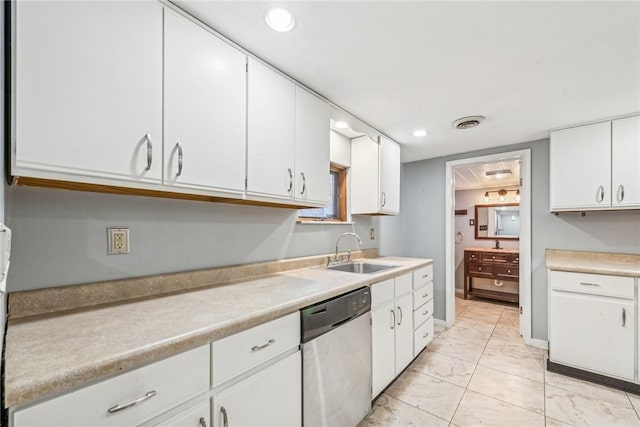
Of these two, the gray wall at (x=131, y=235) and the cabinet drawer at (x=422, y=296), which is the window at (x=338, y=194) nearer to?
the gray wall at (x=131, y=235)

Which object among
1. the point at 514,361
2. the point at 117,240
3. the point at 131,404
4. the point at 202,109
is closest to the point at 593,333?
the point at 514,361

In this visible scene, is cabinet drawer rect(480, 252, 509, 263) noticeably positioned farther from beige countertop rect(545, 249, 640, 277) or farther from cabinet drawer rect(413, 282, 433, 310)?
cabinet drawer rect(413, 282, 433, 310)

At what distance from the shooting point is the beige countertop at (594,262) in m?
2.18

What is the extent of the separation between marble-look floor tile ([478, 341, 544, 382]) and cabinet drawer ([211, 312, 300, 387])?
2178 millimetres

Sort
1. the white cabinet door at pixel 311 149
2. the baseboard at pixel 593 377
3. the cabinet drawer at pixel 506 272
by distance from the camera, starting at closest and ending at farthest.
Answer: the white cabinet door at pixel 311 149 → the baseboard at pixel 593 377 → the cabinet drawer at pixel 506 272

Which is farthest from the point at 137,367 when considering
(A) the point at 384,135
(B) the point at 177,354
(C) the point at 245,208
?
(A) the point at 384,135

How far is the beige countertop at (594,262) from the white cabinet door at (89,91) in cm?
308

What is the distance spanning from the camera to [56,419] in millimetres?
650

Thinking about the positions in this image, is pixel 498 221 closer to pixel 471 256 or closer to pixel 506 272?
pixel 471 256

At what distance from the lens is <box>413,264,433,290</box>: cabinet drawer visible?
8.05ft

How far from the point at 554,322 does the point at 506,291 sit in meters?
2.50

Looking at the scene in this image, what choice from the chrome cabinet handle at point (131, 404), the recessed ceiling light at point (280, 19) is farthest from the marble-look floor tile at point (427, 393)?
the recessed ceiling light at point (280, 19)

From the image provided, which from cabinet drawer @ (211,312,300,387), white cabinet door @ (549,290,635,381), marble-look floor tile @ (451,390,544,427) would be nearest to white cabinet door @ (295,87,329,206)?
cabinet drawer @ (211,312,300,387)

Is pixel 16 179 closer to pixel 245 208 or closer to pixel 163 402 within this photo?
pixel 163 402
